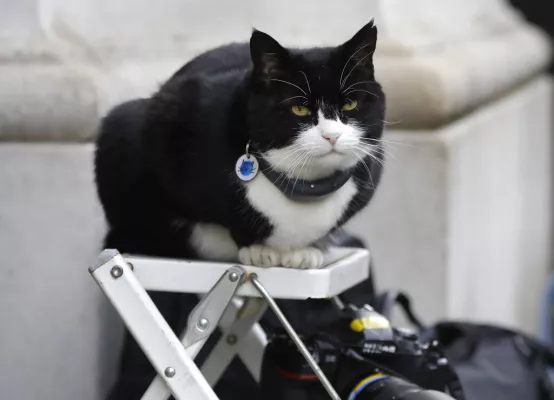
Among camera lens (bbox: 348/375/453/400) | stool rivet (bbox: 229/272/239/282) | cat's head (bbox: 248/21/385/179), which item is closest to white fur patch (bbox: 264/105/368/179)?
cat's head (bbox: 248/21/385/179)

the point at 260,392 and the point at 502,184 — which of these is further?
the point at 502,184

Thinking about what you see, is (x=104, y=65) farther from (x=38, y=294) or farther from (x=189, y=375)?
(x=189, y=375)

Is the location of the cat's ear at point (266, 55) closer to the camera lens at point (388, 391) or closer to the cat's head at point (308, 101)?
the cat's head at point (308, 101)

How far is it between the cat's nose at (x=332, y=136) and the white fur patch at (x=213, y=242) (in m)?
0.18

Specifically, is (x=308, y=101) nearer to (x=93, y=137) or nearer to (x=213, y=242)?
(x=213, y=242)

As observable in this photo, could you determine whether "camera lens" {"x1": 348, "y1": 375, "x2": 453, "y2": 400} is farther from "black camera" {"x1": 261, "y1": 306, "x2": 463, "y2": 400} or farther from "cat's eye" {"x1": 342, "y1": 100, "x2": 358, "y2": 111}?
"cat's eye" {"x1": 342, "y1": 100, "x2": 358, "y2": 111}

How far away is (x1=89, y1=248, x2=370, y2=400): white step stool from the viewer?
30.7 inches

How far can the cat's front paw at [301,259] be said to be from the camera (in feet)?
2.77

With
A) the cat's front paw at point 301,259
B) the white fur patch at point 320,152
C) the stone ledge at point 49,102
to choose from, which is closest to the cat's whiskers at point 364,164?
the white fur patch at point 320,152

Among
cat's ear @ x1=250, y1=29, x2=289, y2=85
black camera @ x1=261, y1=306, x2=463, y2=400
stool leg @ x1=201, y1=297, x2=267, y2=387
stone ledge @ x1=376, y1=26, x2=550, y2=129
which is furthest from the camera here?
stone ledge @ x1=376, y1=26, x2=550, y2=129

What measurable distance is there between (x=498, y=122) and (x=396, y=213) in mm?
504

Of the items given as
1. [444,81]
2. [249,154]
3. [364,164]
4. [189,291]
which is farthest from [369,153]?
[444,81]

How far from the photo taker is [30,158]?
1029mm

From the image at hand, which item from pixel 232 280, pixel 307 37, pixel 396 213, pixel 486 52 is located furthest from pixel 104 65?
pixel 486 52
